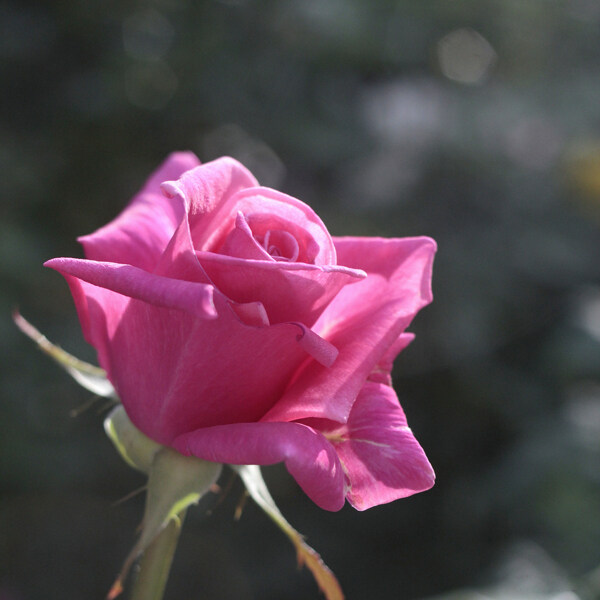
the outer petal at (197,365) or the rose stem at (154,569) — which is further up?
the outer petal at (197,365)

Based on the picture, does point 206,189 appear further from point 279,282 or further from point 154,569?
point 154,569

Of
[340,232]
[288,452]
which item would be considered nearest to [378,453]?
[288,452]

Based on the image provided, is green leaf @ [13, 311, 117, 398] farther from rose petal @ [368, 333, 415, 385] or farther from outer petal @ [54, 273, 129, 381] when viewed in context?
rose petal @ [368, 333, 415, 385]

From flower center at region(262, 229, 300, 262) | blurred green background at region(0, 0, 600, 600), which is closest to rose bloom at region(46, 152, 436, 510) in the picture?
flower center at region(262, 229, 300, 262)

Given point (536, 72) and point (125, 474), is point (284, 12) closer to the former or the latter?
point (536, 72)

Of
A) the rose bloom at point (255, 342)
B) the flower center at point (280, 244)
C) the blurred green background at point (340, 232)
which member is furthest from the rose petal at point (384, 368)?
the blurred green background at point (340, 232)

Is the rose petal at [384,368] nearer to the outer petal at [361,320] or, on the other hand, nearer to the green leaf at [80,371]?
the outer petal at [361,320]
